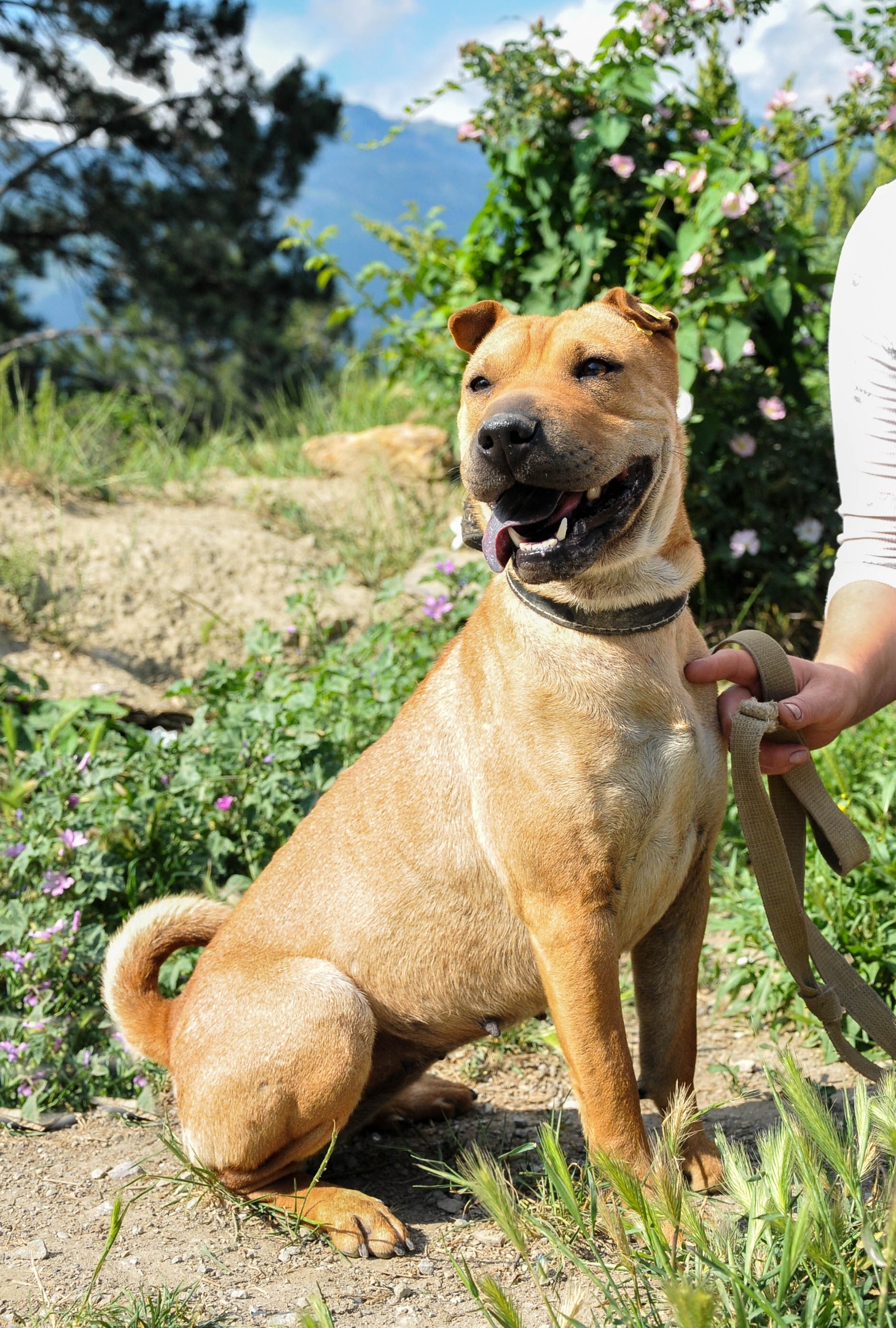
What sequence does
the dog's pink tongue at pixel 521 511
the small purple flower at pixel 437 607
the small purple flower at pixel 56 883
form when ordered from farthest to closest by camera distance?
the small purple flower at pixel 437 607 → the small purple flower at pixel 56 883 → the dog's pink tongue at pixel 521 511

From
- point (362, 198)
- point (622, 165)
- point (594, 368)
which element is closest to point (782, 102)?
point (622, 165)

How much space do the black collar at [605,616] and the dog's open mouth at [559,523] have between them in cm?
11

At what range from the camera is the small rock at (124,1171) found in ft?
9.44

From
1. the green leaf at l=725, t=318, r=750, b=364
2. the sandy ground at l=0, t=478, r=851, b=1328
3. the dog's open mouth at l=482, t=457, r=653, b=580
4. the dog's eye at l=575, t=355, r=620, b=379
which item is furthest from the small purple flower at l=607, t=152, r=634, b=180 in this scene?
the dog's open mouth at l=482, t=457, r=653, b=580

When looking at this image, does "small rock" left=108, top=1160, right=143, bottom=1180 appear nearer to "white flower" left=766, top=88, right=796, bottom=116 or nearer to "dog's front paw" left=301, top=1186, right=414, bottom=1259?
"dog's front paw" left=301, top=1186, right=414, bottom=1259

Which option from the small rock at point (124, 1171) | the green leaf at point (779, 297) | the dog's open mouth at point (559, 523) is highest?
the green leaf at point (779, 297)

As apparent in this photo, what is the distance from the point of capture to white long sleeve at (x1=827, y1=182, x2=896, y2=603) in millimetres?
2766

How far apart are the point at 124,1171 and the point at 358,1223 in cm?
73

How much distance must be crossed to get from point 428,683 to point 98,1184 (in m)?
1.53

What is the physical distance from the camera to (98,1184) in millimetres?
2840

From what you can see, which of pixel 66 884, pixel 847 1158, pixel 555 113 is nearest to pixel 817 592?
pixel 555 113

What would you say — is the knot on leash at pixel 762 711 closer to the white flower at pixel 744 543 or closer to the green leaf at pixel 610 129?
the white flower at pixel 744 543

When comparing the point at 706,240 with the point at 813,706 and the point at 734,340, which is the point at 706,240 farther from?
the point at 813,706

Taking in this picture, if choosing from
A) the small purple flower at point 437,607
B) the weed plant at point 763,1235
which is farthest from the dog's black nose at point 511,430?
the small purple flower at point 437,607
